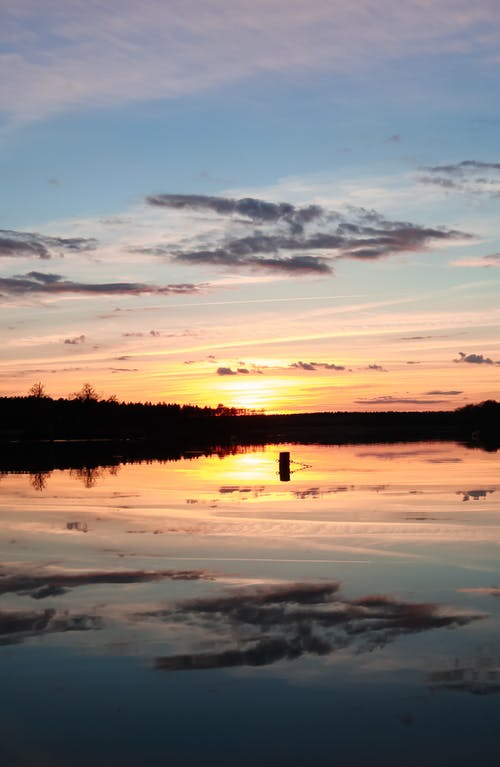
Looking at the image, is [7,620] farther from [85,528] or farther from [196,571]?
[85,528]

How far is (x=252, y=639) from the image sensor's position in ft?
35.9

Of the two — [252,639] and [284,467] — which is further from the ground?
Result: [284,467]

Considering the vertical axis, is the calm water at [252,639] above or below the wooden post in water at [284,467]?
below

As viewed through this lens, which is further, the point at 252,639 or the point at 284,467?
the point at 284,467

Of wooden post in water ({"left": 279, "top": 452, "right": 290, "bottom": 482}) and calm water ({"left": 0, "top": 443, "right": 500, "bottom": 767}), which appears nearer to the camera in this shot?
calm water ({"left": 0, "top": 443, "right": 500, "bottom": 767})

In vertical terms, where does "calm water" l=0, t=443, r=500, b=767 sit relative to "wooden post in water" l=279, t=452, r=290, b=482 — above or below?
below

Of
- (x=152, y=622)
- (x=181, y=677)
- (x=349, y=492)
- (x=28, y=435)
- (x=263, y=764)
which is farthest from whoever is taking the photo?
(x=28, y=435)

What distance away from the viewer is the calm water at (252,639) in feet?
25.8

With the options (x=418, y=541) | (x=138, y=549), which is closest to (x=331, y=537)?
(x=418, y=541)

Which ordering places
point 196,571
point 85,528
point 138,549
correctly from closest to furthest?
1. point 196,571
2. point 138,549
3. point 85,528

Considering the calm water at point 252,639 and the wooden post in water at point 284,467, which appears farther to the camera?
the wooden post in water at point 284,467

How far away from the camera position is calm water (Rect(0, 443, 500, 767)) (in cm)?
786

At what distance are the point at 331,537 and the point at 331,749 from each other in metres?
11.6

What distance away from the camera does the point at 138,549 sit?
18.1 m
